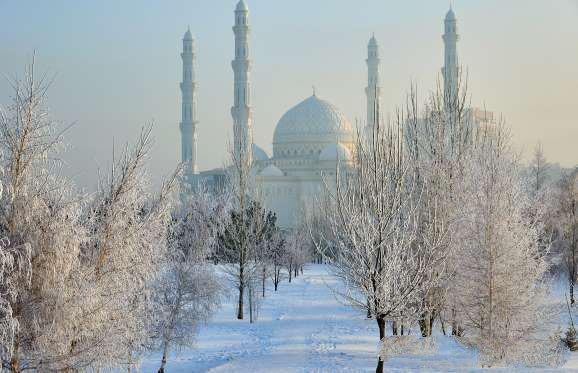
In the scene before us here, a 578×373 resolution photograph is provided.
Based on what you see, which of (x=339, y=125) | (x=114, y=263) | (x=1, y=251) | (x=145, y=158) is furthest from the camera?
(x=339, y=125)

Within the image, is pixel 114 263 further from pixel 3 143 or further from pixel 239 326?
pixel 239 326

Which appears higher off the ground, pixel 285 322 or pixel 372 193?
pixel 372 193

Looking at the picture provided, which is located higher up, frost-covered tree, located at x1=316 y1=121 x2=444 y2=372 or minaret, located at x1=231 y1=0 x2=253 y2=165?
minaret, located at x1=231 y1=0 x2=253 y2=165

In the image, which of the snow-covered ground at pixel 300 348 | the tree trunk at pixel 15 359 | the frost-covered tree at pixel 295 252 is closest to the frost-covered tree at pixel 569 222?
the snow-covered ground at pixel 300 348

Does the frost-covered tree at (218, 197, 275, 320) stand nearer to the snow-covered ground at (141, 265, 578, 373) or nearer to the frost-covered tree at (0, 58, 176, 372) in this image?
the snow-covered ground at (141, 265, 578, 373)

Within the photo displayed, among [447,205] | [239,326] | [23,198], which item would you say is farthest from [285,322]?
[23,198]

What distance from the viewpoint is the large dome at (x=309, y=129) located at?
83.1 metres

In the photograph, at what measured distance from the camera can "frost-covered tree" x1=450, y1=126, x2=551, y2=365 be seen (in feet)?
45.1

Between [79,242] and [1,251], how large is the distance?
1.03 meters

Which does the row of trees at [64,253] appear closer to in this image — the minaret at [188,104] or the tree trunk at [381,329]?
the tree trunk at [381,329]

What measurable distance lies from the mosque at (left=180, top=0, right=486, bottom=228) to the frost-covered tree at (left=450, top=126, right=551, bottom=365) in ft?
159

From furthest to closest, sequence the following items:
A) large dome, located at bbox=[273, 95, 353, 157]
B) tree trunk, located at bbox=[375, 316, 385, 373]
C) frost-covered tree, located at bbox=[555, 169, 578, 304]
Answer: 1. large dome, located at bbox=[273, 95, 353, 157]
2. frost-covered tree, located at bbox=[555, 169, 578, 304]
3. tree trunk, located at bbox=[375, 316, 385, 373]

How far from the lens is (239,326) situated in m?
21.7

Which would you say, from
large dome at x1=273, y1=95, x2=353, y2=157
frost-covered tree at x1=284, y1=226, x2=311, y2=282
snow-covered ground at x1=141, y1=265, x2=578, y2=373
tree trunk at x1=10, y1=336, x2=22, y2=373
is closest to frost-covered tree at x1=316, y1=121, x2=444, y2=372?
snow-covered ground at x1=141, y1=265, x2=578, y2=373
